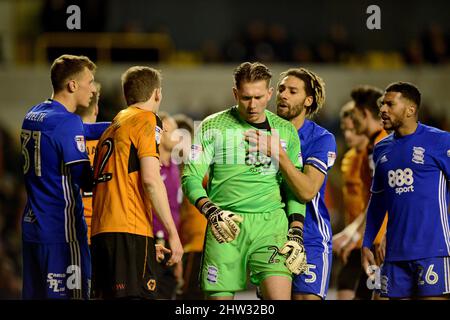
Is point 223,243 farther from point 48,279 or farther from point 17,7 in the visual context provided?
point 17,7

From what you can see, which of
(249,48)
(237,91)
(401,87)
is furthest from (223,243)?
(249,48)

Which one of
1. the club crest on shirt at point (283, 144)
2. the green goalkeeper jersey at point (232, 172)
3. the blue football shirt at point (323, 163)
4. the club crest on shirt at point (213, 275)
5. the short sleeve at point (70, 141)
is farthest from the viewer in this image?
the blue football shirt at point (323, 163)

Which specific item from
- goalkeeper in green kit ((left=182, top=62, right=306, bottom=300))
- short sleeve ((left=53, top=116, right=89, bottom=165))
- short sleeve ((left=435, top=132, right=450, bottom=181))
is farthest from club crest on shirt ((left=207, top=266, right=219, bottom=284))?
short sleeve ((left=435, top=132, right=450, bottom=181))

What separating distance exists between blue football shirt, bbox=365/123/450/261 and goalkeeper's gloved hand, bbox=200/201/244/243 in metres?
1.42

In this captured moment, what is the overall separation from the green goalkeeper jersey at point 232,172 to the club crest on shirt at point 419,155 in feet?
3.39

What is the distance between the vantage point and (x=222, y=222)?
19.9 ft

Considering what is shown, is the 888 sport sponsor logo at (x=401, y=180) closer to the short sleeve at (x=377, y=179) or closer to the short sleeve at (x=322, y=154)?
the short sleeve at (x=377, y=179)

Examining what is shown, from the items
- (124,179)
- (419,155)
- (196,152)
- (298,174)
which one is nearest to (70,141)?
(124,179)

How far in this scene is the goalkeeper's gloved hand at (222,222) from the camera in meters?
6.09

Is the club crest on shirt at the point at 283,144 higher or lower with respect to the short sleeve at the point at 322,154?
higher

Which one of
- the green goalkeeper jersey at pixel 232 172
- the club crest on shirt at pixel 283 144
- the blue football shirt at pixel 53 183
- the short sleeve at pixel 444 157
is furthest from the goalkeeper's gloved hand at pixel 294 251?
the blue football shirt at pixel 53 183

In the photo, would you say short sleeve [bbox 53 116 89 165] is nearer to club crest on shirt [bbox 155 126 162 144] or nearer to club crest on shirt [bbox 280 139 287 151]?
club crest on shirt [bbox 155 126 162 144]

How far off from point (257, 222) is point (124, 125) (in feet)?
3.81

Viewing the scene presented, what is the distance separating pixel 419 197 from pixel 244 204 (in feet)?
4.66
